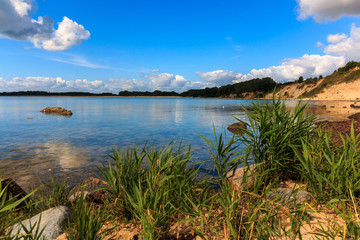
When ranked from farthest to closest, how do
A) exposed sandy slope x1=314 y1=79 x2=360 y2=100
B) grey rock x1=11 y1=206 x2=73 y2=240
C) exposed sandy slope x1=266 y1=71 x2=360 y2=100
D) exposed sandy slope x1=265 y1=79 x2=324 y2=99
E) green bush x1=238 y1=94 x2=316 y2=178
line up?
exposed sandy slope x1=265 y1=79 x2=324 y2=99 < exposed sandy slope x1=266 y1=71 x2=360 y2=100 < exposed sandy slope x1=314 y1=79 x2=360 y2=100 < green bush x1=238 y1=94 x2=316 y2=178 < grey rock x1=11 y1=206 x2=73 y2=240

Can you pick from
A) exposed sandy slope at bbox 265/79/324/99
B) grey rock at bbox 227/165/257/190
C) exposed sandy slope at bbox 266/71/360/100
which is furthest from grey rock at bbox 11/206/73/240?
exposed sandy slope at bbox 265/79/324/99

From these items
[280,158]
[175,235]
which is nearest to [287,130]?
[280,158]

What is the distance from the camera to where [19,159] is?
11016mm

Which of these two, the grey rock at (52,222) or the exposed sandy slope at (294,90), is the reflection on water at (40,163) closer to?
the grey rock at (52,222)

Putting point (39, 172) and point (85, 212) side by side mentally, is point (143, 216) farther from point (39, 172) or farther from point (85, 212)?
point (39, 172)

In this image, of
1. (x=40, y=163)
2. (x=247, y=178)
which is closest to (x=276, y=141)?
(x=247, y=178)

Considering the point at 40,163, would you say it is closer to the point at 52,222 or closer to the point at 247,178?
the point at 52,222

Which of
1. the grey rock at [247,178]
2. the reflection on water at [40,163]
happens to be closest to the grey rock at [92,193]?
the grey rock at [247,178]

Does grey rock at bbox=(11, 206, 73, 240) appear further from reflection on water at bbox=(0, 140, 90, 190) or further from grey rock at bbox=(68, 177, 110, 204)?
reflection on water at bbox=(0, 140, 90, 190)

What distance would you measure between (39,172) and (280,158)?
32.1ft

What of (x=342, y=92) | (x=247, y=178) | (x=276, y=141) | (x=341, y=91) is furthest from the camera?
(x=341, y=91)

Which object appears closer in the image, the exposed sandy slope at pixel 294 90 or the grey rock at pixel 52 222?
the grey rock at pixel 52 222

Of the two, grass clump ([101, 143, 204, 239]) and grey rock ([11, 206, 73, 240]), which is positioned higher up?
grass clump ([101, 143, 204, 239])

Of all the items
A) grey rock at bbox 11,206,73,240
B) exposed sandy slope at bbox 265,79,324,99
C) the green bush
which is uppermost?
exposed sandy slope at bbox 265,79,324,99
